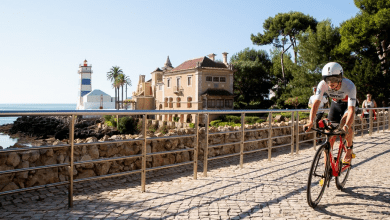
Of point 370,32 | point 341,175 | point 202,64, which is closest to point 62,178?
point 341,175

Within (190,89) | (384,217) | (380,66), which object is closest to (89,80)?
(190,89)

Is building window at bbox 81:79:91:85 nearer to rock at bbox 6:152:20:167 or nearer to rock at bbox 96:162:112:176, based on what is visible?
rock at bbox 96:162:112:176

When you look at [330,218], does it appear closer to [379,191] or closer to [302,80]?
[379,191]

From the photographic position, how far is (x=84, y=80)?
96188 millimetres

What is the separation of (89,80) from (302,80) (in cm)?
7286

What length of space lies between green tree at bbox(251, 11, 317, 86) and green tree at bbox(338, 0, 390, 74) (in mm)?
18391

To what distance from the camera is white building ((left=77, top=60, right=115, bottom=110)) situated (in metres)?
84.6

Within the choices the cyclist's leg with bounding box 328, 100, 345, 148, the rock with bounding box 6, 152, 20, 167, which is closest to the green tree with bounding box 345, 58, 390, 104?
the cyclist's leg with bounding box 328, 100, 345, 148

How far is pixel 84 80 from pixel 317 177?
9896cm

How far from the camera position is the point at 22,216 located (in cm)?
371

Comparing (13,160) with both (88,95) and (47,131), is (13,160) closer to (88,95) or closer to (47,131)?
(47,131)

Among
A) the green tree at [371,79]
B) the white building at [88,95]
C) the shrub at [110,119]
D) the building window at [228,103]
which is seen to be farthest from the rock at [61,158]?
the white building at [88,95]

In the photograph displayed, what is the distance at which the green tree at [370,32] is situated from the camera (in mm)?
30375

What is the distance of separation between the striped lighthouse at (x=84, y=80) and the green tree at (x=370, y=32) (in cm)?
7743
